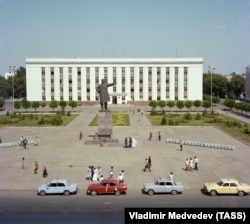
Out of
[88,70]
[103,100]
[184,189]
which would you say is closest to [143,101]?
[88,70]

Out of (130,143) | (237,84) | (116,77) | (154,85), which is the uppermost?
(116,77)

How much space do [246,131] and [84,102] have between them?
62619mm

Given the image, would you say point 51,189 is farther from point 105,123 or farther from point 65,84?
point 65,84

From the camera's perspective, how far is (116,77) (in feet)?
361

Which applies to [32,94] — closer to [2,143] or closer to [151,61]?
[151,61]

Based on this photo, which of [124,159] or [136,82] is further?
[136,82]

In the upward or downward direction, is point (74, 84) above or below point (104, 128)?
above

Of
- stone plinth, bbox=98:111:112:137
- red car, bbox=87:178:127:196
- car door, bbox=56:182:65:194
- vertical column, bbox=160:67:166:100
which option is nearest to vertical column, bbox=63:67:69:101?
vertical column, bbox=160:67:166:100

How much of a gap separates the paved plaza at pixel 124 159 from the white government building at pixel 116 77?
55.9 meters

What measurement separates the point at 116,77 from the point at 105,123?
219 ft

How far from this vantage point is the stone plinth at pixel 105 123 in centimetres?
4417

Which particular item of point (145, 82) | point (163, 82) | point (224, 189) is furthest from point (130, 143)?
point (163, 82)

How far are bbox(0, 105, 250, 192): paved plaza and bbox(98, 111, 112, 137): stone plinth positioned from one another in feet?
6.95

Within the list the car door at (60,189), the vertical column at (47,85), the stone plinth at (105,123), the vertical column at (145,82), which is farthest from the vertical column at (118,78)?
the car door at (60,189)
